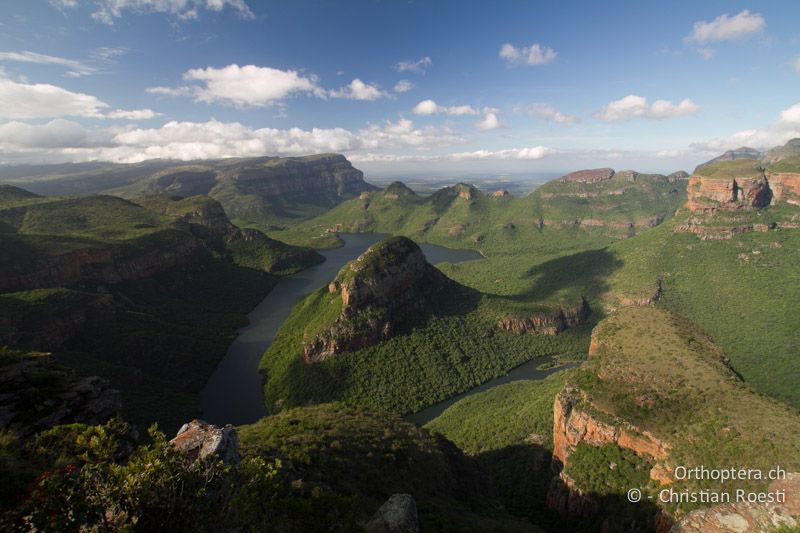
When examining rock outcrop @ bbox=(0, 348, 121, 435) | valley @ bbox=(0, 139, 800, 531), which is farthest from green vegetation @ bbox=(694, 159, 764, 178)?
rock outcrop @ bbox=(0, 348, 121, 435)

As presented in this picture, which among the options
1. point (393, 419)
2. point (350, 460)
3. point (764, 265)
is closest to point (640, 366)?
point (393, 419)

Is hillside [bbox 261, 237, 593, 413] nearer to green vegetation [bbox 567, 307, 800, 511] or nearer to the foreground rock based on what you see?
green vegetation [bbox 567, 307, 800, 511]

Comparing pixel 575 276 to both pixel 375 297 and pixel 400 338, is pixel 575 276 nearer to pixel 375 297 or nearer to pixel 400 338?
pixel 400 338

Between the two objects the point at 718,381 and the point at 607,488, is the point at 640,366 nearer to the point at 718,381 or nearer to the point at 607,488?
the point at 718,381

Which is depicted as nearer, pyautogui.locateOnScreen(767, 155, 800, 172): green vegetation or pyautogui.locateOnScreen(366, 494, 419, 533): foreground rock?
pyautogui.locateOnScreen(366, 494, 419, 533): foreground rock

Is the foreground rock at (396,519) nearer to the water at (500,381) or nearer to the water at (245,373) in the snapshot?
the water at (500,381)

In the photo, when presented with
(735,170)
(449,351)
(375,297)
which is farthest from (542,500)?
(735,170)
